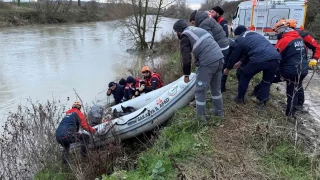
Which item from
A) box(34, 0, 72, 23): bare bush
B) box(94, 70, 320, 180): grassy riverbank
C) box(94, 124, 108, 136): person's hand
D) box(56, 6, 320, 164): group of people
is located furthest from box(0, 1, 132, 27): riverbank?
box(94, 70, 320, 180): grassy riverbank

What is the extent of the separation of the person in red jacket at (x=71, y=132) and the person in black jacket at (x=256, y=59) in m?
2.26

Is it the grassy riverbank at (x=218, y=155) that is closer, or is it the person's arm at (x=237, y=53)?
the grassy riverbank at (x=218, y=155)

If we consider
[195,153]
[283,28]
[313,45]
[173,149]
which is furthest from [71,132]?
[313,45]

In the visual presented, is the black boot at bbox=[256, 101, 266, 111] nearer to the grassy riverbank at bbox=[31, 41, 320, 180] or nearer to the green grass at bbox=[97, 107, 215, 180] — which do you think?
the grassy riverbank at bbox=[31, 41, 320, 180]

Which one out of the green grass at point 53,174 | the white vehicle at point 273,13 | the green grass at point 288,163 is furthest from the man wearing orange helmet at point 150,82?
the white vehicle at point 273,13

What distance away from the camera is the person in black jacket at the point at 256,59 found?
3.94 m

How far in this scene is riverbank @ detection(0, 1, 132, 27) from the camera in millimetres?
31253

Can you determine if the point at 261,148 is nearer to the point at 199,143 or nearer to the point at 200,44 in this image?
the point at 199,143

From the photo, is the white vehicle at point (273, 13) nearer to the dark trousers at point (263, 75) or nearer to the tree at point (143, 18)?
the dark trousers at point (263, 75)

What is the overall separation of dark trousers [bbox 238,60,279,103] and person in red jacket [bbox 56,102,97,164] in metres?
2.26

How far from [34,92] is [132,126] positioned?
226 inches

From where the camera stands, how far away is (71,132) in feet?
13.5

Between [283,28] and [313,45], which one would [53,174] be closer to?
[283,28]

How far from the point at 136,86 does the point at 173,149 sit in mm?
3355
